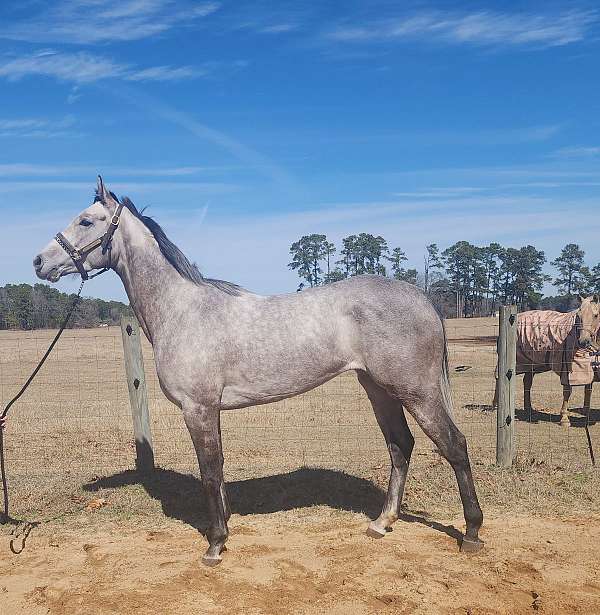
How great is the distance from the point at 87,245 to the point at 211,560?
2.58 meters

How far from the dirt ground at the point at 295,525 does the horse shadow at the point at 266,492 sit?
2 cm

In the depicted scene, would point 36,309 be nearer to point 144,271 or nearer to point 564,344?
point 564,344

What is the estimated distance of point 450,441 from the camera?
4.36 m

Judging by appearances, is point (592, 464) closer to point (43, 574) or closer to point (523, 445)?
point (523, 445)

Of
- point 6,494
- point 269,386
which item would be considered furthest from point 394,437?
point 6,494

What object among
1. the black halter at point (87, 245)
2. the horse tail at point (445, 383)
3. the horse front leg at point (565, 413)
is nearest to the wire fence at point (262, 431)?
the horse front leg at point (565, 413)

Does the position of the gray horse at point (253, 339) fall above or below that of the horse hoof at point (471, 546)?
above

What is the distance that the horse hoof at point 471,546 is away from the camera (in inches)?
168

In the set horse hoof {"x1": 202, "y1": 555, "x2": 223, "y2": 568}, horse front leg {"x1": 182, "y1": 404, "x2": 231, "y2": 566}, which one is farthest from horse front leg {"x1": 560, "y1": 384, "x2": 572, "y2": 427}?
horse hoof {"x1": 202, "y1": 555, "x2": 223, "y2": 568}

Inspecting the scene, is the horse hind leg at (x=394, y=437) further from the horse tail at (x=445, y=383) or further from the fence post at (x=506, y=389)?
the fence post at (x=506, y=389)

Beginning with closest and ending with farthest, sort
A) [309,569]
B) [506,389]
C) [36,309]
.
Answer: [309,569], [506,389], [36,309]

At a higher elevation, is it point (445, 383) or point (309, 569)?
point (445, 383)

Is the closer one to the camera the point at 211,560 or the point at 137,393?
the point at 211,560

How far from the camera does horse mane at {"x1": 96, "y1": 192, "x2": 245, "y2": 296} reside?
459cm
